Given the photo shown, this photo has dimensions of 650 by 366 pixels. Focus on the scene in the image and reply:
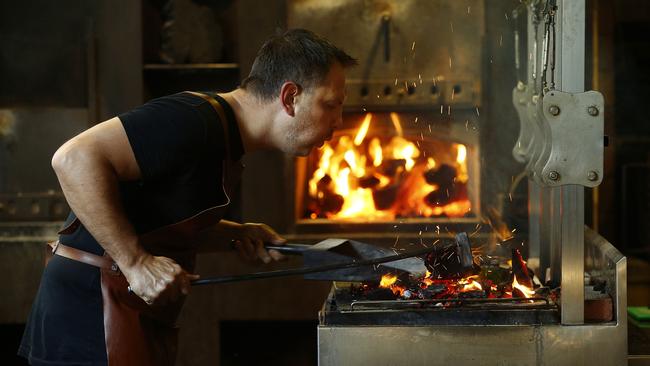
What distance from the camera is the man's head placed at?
302 cm

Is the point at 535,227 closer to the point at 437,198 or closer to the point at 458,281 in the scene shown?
the point at 458,281

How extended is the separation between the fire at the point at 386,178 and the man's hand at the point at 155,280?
9.96 ft

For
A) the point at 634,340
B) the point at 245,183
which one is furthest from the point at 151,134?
the point at 245,183

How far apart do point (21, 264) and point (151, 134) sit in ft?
10.4

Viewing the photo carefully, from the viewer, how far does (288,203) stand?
560 centimetres

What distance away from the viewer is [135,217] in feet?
9.37

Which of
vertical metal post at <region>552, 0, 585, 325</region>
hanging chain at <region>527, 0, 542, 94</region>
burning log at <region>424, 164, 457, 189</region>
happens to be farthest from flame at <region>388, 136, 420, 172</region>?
vertical metal post at <region>552, 0, 585, 325</region>

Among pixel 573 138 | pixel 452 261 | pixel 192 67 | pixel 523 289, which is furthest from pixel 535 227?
pixel 192 67

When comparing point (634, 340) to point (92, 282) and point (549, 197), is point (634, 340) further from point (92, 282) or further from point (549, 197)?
point (92, 282)

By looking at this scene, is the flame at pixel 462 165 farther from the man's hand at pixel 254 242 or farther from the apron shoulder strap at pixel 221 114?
the apron shoulder strap at pixel 221 114

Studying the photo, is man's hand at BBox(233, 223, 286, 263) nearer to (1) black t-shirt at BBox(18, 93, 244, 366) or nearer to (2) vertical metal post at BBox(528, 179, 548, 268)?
(1) black t-shirt at BBox(18, 93, 244, 366)

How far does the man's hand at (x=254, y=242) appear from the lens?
11.1 feet

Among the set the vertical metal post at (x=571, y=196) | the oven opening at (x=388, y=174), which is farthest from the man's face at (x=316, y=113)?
the oven opening at (x=388, y=174)

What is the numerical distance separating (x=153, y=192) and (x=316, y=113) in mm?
673
